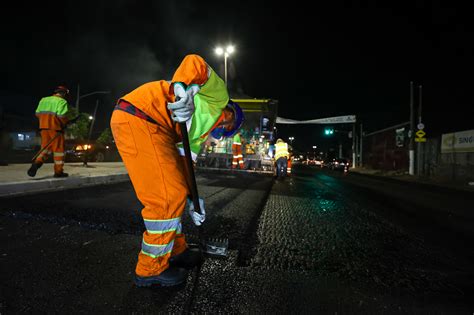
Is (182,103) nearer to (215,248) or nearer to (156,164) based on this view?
(156,164)

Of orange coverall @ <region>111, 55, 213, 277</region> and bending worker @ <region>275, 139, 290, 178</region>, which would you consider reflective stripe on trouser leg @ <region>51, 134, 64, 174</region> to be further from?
bending worker @ <region>275, 139, 290, 178</region>

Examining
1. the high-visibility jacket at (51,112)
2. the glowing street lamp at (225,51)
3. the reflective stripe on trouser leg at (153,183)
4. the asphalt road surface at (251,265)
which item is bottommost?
the asphalt road surface at (251,265)

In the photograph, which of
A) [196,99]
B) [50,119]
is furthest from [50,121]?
[196,99]

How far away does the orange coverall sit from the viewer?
1606mm

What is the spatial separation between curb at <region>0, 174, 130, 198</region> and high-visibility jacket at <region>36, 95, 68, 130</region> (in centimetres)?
101

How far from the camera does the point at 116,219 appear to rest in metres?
2.88

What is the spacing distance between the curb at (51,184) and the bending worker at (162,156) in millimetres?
3426

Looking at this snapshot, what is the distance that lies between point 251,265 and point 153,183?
920mm

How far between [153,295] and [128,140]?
97cm

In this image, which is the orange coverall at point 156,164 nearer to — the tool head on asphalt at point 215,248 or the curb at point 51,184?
the tool head on asphalt at point 215,248

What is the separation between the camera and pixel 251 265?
189 cm

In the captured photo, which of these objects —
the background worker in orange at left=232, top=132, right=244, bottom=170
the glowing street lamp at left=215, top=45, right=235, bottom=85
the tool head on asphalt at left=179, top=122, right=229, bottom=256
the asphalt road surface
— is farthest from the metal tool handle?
the glowing street lamp at left=215, top=45, right=235, bottom=85

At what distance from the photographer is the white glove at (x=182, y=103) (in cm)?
164

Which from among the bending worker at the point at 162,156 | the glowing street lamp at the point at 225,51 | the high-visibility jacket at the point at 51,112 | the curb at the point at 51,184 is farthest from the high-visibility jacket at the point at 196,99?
the glowing street lamp at the point at 225,51
